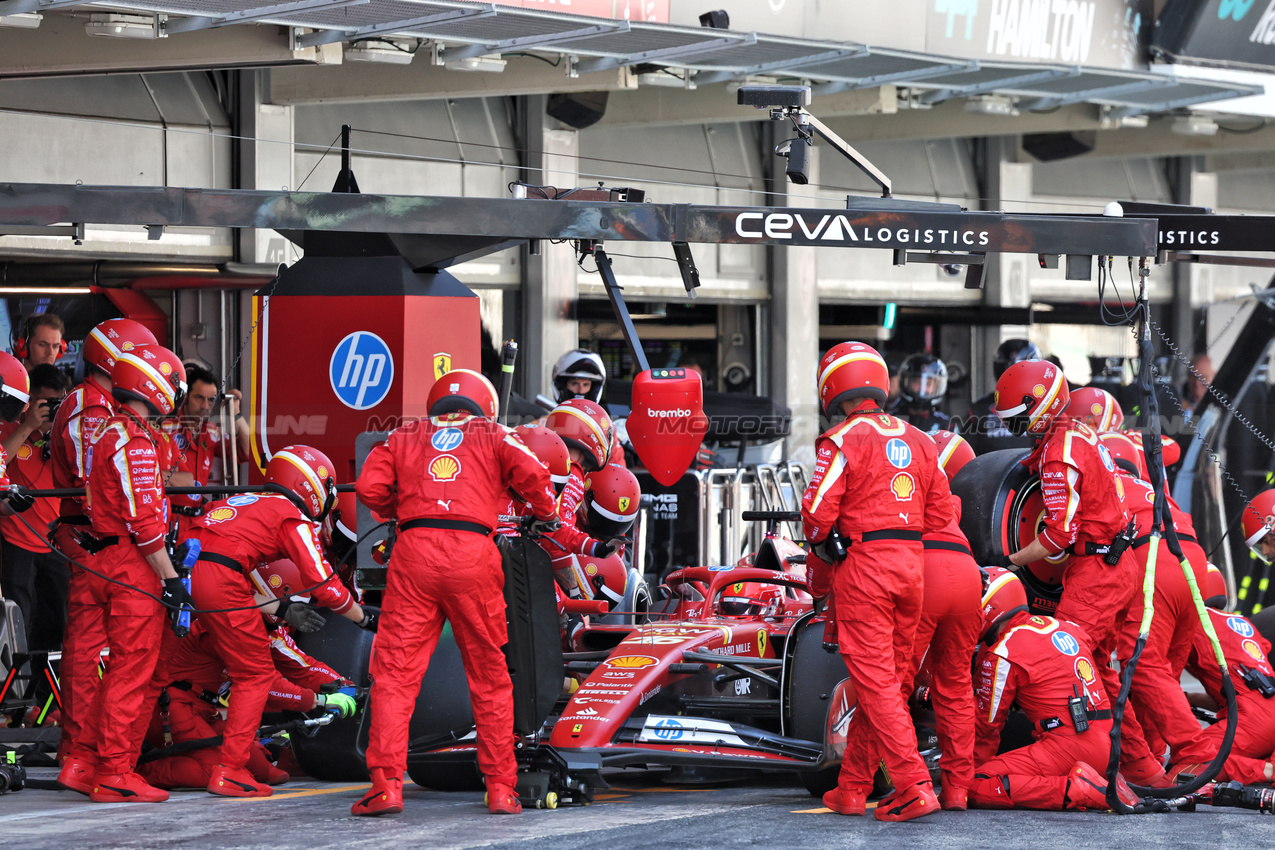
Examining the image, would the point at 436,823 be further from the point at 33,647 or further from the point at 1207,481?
the point at 1207,481

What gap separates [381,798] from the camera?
6445 mm

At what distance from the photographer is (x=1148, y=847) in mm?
5918

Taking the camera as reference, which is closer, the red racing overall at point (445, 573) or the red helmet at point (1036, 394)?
the red racing overall at point (445, 573)

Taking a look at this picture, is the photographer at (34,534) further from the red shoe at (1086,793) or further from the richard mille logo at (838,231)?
the red shoe at (1086,793)

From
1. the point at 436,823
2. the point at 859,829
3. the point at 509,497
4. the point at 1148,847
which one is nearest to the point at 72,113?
the point at 509,497

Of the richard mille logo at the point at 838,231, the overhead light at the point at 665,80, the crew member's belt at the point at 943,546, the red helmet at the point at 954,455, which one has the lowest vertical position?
the crew member's belt at the point at 943,546

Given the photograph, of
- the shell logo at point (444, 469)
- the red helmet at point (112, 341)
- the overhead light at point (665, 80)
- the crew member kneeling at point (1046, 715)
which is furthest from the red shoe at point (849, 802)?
the overhead light at point (665, 80)

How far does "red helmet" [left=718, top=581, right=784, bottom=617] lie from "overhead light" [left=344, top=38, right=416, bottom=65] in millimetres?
5721

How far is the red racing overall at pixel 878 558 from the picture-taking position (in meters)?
6.68

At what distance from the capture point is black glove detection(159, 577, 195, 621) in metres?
7.14

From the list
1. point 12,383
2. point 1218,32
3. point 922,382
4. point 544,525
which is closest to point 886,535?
point 544,525

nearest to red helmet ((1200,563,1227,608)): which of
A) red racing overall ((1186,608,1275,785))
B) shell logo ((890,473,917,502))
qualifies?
red racing overall ((1186,608,1275,785))

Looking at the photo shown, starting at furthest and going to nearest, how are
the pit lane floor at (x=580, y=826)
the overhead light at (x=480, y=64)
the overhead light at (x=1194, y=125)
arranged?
1. the overhead light at (x=1194, y=125)
2. the overhead light at (x=480, y=64)
3. the pit lane floor at (x=580, y=826)

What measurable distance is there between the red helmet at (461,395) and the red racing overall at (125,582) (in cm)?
131
